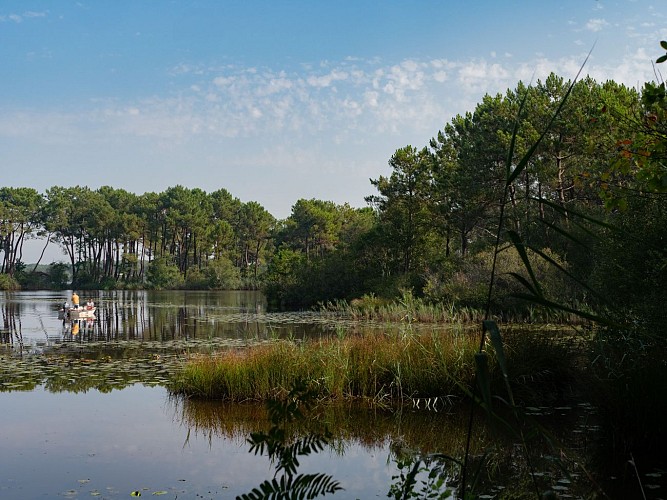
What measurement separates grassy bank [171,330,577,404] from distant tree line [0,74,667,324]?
65.2 inches

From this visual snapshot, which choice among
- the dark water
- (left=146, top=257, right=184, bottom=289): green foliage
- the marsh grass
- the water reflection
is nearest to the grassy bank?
the dark water

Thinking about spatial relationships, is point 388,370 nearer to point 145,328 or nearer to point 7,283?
point 145,328

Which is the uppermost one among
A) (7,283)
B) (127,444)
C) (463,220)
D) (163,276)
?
(463,220)

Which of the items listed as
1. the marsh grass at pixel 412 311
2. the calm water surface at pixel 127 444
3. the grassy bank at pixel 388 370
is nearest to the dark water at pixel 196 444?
the calm water surface at pixel 127 444

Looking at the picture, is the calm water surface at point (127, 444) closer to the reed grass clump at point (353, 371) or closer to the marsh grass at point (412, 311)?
the reed grass clump at point (353, 371)

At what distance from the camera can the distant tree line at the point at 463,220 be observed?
7028 mm

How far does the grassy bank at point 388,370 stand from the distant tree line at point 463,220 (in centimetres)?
166

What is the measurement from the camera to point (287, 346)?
10.9 meters

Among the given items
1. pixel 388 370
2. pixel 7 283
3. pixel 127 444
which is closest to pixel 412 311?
pixel 388 370

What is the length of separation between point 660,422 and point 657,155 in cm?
323

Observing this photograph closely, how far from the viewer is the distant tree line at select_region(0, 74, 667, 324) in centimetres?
703

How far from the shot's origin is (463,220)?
37.6m

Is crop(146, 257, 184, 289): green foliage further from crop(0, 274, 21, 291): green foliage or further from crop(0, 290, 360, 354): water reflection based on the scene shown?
crop(0, 290, 360, 354): water reflection

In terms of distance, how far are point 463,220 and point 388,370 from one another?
2858 centimetres
